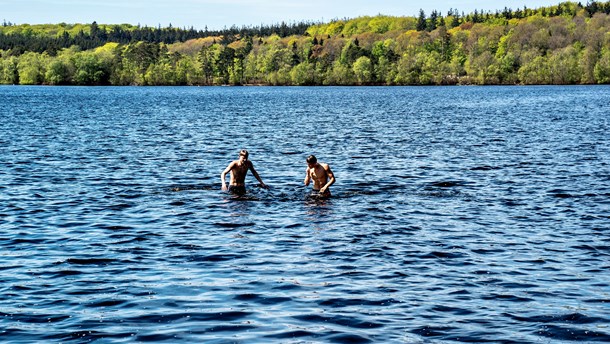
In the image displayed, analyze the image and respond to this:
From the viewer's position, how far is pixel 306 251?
69.0ft

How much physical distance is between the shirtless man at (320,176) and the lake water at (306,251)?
23.5 inches

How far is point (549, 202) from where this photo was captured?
29422mm

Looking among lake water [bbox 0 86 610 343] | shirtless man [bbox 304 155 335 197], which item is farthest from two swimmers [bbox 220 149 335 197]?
lake water [bbox 0 86 610 343]

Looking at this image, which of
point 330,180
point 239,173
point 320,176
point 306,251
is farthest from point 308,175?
point 306,251

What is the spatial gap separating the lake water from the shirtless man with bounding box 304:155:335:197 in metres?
0.60

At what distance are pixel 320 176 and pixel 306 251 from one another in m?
8.98

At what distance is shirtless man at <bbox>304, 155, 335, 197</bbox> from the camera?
29312mm

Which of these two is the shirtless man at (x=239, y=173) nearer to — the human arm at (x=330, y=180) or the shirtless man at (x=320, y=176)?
the shirtless man at (x=320, y=176)

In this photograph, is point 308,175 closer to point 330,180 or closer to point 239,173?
point 330,180

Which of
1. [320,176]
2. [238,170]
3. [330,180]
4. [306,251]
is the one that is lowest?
[306,251]

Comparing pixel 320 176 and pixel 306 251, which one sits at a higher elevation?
pixel 320 176

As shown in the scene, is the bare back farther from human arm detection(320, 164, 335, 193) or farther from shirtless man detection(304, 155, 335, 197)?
human arm detection(320, 164, 335, 193)

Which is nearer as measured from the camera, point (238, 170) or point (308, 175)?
point (308, 175)

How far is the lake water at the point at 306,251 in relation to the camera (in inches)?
584
